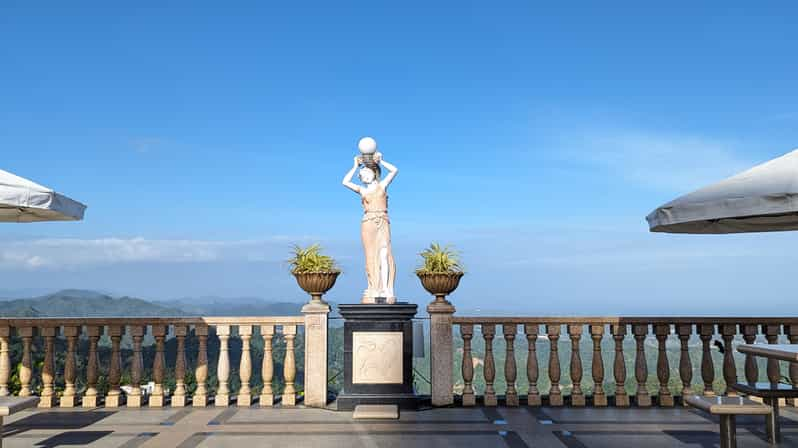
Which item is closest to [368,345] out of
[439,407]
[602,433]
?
[439,407]

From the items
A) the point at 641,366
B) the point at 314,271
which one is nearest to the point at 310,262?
the point at 314,271

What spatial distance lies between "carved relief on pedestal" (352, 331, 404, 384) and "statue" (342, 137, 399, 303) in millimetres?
508

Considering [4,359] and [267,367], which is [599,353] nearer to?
[267,367]

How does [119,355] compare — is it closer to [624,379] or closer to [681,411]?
[624,379]

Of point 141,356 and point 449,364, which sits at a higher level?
point 141,356

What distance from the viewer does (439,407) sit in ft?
26.2

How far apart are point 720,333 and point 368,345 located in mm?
4404

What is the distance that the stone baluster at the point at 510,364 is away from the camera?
26.2 feet

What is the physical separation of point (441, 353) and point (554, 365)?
1407 mm

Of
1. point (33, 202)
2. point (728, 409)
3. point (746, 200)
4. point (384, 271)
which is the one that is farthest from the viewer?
point (384, 271)

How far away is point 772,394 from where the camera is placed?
18.4 feet

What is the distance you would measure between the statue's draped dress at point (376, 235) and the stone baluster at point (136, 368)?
2841mm

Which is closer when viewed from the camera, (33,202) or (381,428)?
(33,202)

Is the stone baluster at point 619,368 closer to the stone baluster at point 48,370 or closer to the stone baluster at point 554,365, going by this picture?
the stone baluster at point 554,365
